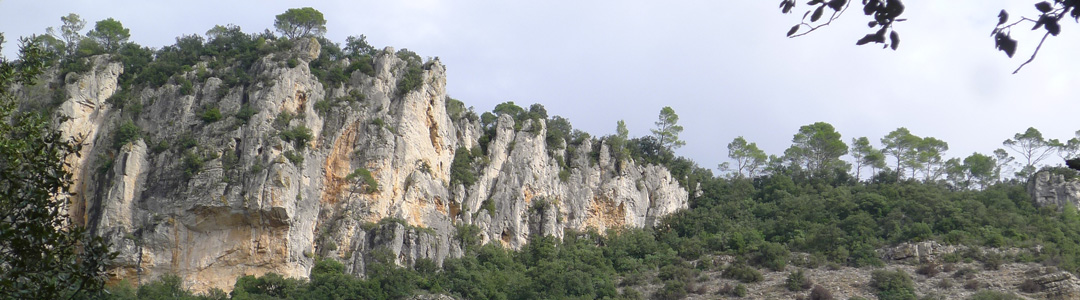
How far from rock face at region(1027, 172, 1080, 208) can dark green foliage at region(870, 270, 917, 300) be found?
17112 millimetres

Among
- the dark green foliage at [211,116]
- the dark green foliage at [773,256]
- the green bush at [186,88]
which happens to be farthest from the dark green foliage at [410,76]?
the dark green foliage at [773,256]

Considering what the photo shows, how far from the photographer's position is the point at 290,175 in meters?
46.6

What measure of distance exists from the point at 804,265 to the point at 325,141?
78.5 feet

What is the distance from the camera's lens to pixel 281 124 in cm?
4919

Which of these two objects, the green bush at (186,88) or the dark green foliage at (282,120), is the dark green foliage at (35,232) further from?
the green bush at (186,88)

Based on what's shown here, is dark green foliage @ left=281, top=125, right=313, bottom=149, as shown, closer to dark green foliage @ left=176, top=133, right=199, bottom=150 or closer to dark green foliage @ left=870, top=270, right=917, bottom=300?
dark green foliage @ left=176, top=133, right=199, bottom=150

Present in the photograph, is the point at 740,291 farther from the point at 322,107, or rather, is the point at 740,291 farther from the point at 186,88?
the point at 186,88

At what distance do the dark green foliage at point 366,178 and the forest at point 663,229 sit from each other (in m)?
4.07

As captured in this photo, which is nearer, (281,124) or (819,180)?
(281,124)

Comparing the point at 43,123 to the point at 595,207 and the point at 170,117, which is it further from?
the point at 595,207

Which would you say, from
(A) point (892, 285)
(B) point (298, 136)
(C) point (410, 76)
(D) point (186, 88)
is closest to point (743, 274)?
(A) point (892, 285)

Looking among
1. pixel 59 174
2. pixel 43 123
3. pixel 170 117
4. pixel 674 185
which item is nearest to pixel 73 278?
pixel 59 174

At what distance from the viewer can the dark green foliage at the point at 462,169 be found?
181 feet

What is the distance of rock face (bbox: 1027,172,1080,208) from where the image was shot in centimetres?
6056
